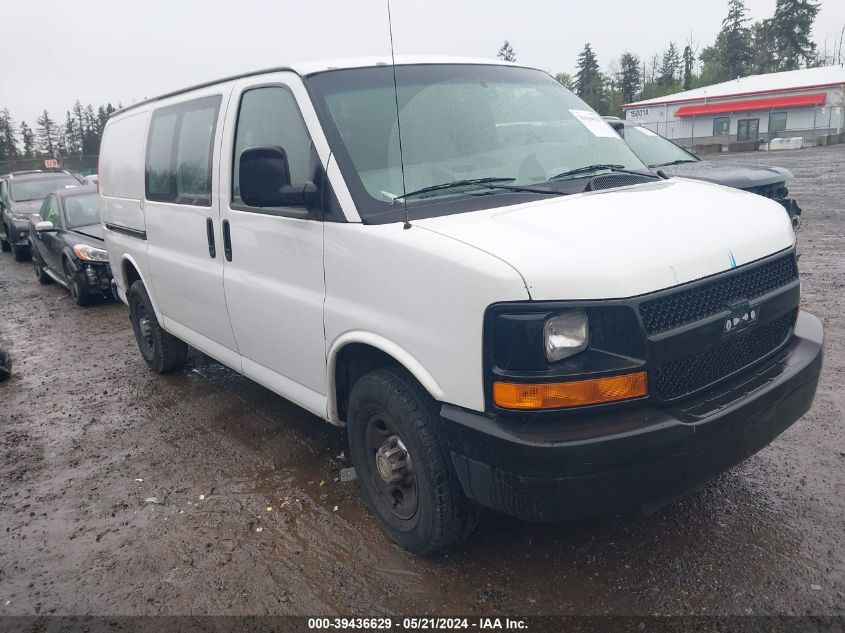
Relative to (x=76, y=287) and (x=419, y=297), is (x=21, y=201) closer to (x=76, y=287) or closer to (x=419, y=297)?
(x=76, y=287)

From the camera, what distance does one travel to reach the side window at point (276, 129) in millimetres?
3398

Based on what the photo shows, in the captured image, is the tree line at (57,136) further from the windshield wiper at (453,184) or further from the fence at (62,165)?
the windshield wiper at (453,184)

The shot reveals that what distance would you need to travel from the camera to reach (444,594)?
295cm

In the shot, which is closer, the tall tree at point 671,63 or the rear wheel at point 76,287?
the rear wheel at point 76,287

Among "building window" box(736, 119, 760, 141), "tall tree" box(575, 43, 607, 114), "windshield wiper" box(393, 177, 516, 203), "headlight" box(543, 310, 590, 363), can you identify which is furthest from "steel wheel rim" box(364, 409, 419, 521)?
"tall tree" box(575, 43, 607, 114)

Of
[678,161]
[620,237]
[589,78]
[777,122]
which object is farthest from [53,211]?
[589,78]

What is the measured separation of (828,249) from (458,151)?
8191 millimetres

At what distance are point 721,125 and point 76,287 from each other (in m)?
50.2

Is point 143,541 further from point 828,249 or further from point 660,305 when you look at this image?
point 828,249

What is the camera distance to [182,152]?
4664 millimetres

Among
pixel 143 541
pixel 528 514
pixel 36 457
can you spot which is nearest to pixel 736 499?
pixel 528 514

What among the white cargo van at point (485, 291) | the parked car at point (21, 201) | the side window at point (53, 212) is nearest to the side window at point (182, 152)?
the white cargo van at point (485, 291)

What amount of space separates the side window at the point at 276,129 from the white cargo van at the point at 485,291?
18 millimetres

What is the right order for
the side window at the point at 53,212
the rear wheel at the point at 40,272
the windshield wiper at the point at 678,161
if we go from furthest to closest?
the rear wheel at the point at 40,272 < the side window at the point at 53,212 < the windshield wiper at the point at 678,161
